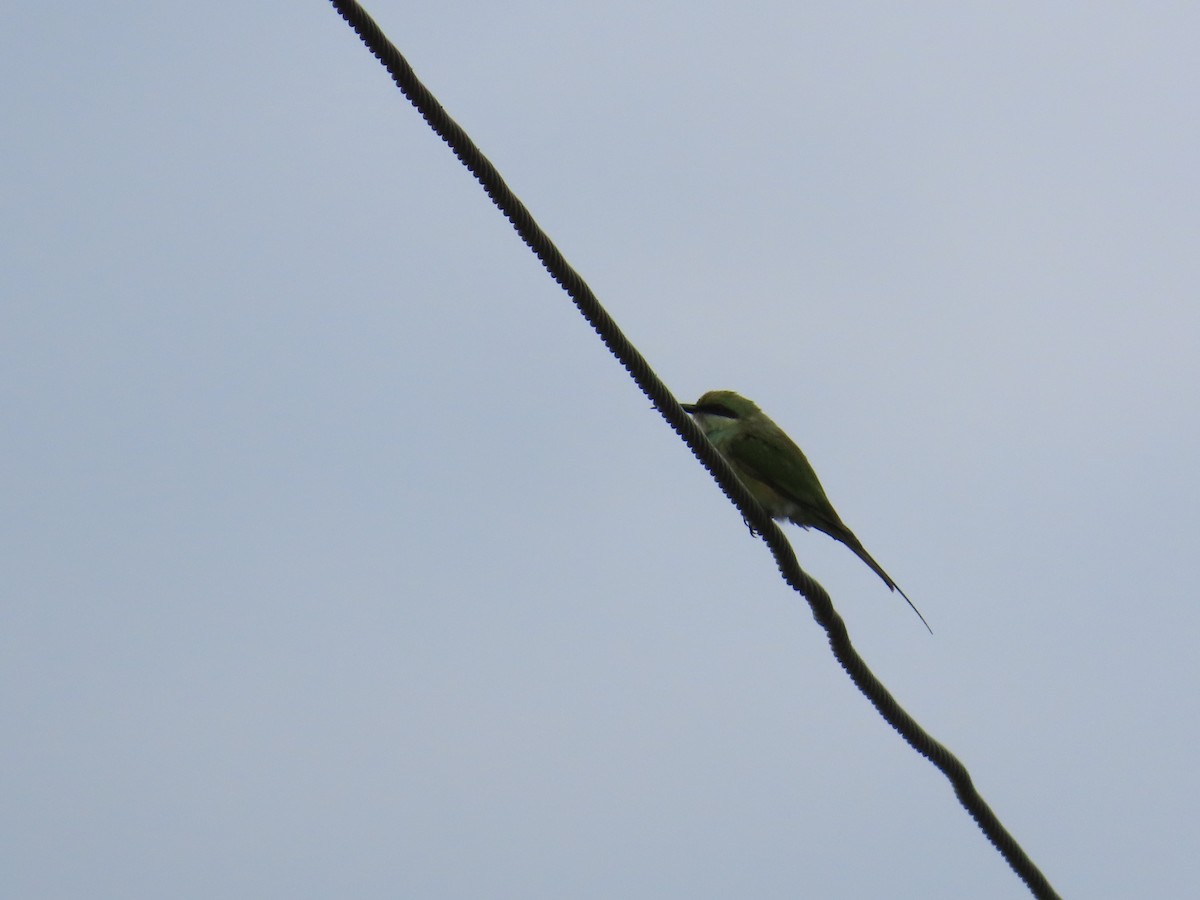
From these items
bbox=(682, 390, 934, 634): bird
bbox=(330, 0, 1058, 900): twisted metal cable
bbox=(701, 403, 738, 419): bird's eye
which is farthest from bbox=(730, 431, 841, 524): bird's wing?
bbox=(330, 0, 1058, 900): twisted metal cable

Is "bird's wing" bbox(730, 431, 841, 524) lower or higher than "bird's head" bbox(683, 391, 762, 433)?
lower

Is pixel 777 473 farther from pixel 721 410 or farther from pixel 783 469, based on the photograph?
pixel 721 410

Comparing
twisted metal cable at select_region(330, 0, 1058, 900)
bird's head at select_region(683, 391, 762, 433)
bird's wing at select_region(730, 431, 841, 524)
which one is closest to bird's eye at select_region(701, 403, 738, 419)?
bird's head at select_region(683, 391, 762, 433)

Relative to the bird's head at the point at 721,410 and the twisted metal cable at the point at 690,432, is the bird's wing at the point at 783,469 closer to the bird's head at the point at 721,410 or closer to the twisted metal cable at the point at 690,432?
the bird's head at the point at 721,410

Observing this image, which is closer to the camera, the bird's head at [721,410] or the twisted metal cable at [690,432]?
the twisted metal cable at [690,432]

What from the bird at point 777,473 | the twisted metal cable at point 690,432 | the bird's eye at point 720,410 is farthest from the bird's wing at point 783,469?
the twisted metal cable at point 690,432

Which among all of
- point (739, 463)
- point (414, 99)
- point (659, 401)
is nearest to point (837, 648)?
point (659, 401)

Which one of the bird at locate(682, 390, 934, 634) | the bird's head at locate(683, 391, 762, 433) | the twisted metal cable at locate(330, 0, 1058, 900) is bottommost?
the twisted metal cable at locate(330, 0, 1058, 900)

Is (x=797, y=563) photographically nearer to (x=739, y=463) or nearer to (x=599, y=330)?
(x=599, y=330)

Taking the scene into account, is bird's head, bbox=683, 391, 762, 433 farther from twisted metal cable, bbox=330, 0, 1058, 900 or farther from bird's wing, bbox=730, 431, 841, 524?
twisted metal cable, bbox=330, 0, 1058, 900

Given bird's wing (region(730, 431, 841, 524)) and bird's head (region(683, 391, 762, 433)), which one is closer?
bird's wing (region(730, 431, 841, 524))

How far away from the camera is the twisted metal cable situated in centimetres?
249

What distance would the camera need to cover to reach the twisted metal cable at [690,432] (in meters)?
2.49

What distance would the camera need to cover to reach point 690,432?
10.5ft
